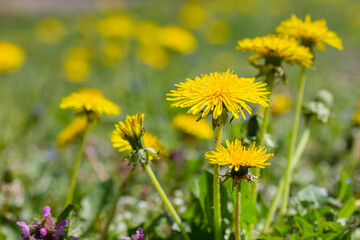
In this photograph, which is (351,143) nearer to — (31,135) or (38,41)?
(31,135)

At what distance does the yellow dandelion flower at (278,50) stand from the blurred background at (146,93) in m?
0.52

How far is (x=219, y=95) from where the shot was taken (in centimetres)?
130

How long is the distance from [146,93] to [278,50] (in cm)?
291

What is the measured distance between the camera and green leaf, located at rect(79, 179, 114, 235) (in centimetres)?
199

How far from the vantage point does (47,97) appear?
4.69 meters

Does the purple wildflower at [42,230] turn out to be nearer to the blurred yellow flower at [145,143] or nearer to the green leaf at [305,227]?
the blurred yellow flower at [145,143]

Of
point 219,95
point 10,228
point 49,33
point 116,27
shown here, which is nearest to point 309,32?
point 219,95

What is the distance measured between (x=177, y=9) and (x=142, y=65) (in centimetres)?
583

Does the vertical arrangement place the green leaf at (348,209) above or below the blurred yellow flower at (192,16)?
below

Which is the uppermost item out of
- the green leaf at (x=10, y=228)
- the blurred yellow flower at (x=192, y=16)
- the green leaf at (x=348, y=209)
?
the blurred yellow flower at (x=192, y=16)

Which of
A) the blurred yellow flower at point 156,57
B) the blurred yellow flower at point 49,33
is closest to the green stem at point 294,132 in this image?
the blurred yellow flower at point 156,57

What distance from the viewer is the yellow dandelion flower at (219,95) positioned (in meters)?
1.25

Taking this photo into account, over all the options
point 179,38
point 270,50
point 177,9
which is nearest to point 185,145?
point 270,50

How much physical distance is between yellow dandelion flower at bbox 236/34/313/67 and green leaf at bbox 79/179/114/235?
1002mm
